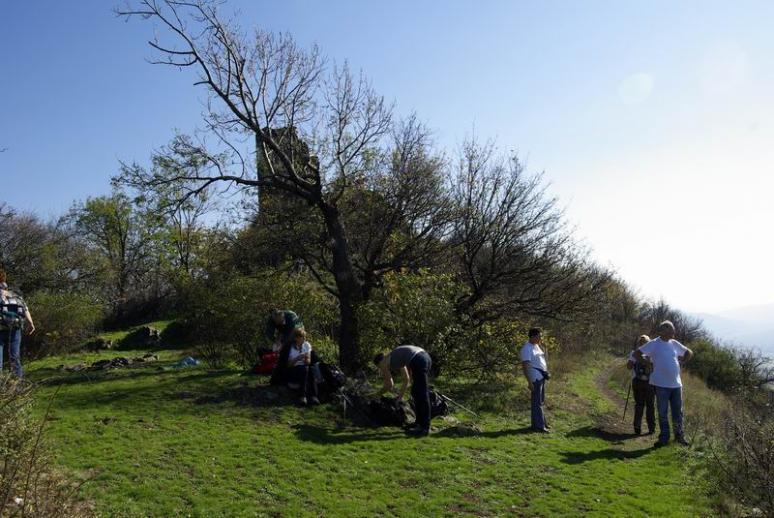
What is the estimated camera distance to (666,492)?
7.98m

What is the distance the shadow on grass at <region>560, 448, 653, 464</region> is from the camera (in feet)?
30.3

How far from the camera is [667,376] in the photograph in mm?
9992

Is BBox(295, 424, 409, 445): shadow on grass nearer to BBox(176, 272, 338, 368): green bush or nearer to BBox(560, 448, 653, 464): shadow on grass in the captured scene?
BBox(560, 448, 653, 464): shadow on grass

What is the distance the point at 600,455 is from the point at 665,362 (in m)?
1.96

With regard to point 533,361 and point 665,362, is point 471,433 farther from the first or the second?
point 665,362

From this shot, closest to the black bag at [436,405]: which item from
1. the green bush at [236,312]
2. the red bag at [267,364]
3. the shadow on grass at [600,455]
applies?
the shadow on grass at [600,455]

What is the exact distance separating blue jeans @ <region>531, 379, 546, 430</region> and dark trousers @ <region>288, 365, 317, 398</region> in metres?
4.03

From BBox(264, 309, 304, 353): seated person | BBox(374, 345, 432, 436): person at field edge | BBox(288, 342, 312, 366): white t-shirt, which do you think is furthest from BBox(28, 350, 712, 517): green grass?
BBox(264, 309, 304, 353): seated person

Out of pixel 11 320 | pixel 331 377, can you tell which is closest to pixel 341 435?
pixel 331 377

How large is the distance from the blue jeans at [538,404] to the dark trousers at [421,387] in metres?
2.29

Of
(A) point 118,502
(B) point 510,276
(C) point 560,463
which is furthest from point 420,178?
(A) point 118,502

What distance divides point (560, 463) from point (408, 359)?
2805 millimetres

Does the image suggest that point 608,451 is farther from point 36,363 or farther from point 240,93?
point 36,363

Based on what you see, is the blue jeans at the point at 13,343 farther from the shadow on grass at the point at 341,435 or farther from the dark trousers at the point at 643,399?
the dark trousers at the point at 643,399
